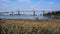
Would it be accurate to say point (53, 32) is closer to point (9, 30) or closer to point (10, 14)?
point (9, 30)

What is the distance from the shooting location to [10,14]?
80.2 ft

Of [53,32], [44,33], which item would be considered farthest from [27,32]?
[53,32]

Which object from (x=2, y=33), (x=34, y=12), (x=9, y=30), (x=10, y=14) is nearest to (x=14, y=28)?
(x=9, y=30)

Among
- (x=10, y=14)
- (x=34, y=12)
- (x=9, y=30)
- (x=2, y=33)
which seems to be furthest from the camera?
(x=10, y=14)

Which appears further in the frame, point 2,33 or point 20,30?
point 20,30

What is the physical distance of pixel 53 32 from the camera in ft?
20.8

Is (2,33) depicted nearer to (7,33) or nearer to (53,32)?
(7,33)

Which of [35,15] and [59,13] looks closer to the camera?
[35,15]

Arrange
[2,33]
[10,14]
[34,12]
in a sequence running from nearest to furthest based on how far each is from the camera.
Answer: [2,33], [34,12], [10,14]

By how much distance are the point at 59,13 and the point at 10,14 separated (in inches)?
243

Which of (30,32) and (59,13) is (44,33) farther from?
(59,13)

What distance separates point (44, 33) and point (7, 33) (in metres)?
1.12

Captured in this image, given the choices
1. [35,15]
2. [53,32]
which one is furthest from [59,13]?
[53,32]

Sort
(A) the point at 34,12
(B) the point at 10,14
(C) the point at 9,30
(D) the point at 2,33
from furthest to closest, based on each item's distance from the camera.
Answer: (B) the point at 10,14, (A) the point at 34,12, (C) the point at 9,30, (D) the point at 2,33
